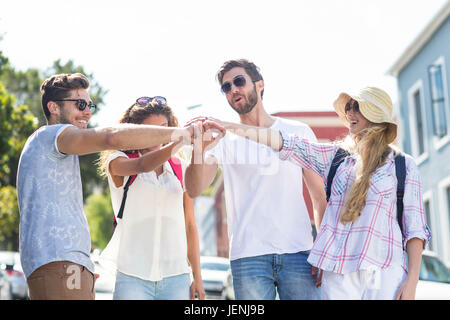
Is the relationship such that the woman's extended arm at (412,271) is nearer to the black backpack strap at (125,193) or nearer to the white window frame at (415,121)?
the black backpack strap at (125,193)

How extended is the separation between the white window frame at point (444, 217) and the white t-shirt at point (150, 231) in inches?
630

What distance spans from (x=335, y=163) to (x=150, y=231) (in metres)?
1.09

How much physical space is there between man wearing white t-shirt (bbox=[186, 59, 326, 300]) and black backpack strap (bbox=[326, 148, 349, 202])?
333 mm

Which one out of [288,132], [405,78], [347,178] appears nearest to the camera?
[347,178]

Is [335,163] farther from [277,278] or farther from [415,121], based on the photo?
[415,121]

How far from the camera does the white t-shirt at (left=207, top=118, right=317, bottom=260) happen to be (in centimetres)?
370

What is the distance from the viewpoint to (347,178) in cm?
344

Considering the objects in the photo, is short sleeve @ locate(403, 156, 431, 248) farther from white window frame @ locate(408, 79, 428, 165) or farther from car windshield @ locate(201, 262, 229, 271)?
white window frame @ locate(408, 79, 428, 165)

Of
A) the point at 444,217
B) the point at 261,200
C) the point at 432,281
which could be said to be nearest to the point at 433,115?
the point at 444,217

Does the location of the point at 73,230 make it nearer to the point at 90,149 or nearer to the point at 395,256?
the point at 90,149

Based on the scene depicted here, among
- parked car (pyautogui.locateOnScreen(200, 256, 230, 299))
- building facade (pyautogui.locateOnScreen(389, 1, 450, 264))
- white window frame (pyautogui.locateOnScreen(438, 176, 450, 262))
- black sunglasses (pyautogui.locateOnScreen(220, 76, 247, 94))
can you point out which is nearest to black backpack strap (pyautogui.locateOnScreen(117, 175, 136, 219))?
black sunglasses (pyautogui.locateOnScreen(220, 76, 247, 94))

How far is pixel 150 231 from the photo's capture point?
12.0 ft

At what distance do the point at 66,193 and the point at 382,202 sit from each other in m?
1.57
